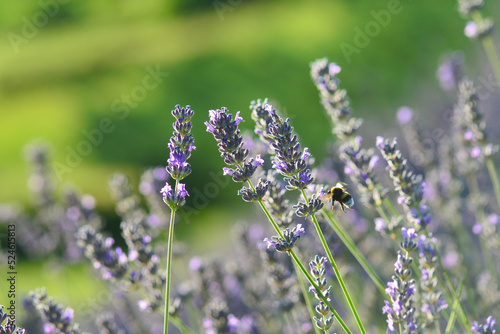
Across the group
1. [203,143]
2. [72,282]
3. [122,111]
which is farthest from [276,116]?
[122,111]

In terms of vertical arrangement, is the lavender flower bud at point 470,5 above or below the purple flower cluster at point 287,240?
above

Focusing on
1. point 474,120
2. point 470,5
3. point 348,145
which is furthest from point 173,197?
point 470,5

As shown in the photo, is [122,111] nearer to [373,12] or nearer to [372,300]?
[373,12]

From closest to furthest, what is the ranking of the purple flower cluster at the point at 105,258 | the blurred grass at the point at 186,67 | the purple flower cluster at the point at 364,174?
the purple flower cluster at the point at 105,258 → the purple flower cluster at the point at 364,174 → the blurred grass at the point at 186,67

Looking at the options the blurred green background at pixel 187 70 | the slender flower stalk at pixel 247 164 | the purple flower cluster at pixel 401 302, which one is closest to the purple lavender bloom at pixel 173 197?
the slender flower stalk at pixel 247 164

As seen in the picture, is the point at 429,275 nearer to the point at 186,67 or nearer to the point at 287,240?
the point at 287,240

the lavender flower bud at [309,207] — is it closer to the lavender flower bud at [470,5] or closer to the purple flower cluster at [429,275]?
the purple flower cluster at [429,275]

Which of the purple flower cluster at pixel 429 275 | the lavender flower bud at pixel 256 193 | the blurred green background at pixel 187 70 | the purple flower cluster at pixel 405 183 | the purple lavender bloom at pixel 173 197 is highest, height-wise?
the blurred green background at pixel 187 70

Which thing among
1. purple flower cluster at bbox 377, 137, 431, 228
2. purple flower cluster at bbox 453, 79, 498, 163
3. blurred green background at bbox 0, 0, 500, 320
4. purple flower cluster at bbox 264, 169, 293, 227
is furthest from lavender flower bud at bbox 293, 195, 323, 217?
blurred green background at bbox 0, 0, 500, 320

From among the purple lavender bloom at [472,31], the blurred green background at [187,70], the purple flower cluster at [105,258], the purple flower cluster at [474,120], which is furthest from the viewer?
the blurred green background at [187,70]
